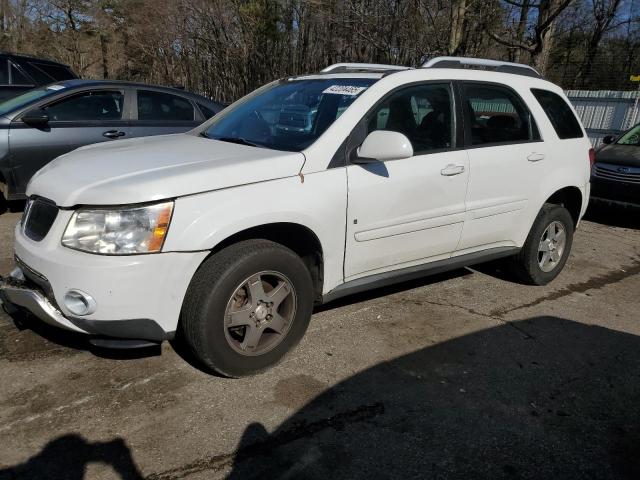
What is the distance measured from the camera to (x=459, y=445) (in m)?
2.55

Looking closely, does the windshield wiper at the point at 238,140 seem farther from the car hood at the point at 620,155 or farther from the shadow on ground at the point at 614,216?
the car hood at the point at 620,155

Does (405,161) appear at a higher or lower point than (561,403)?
higher

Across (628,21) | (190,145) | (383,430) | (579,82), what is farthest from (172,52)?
(628,21)

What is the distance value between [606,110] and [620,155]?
6.84 metres

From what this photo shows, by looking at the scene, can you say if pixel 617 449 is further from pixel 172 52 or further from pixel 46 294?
pixel 172 52

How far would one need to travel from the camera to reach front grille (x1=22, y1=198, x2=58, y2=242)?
273 cm

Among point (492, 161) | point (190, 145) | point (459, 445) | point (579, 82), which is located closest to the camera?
point (459, 445)

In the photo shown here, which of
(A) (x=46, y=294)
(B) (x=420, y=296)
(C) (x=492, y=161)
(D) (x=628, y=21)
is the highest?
(D) (x=628, y=21)

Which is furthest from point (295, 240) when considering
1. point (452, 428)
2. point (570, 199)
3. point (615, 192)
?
point (615, 192)

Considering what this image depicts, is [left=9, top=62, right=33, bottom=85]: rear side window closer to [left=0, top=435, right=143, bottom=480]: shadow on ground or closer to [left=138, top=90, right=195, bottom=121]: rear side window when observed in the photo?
[left=138, top=90, right=195, bottom=121]: rear side window

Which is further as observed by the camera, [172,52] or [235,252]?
[172,52]

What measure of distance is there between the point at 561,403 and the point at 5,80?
381 inches

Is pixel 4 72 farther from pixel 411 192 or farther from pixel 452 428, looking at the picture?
pixel 452 428

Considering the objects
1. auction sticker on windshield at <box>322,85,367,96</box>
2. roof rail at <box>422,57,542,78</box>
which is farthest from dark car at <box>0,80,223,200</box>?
roof rail at <box>422,57,542,78</box>
